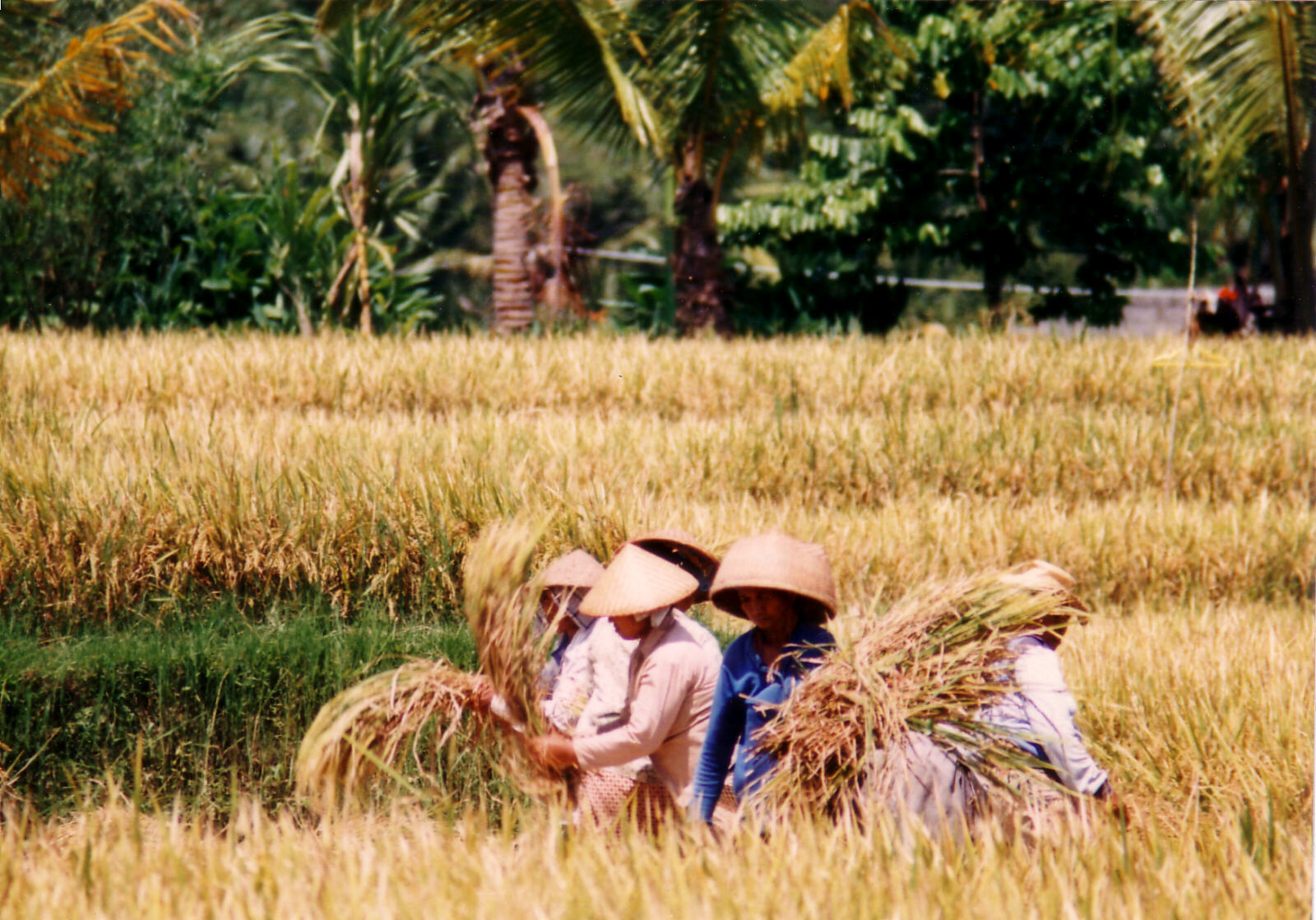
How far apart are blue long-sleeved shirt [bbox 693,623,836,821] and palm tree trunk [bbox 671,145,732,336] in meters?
8.82

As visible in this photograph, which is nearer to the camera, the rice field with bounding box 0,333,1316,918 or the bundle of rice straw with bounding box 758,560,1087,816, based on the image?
the rice field with bounding box 0,333,1316,918

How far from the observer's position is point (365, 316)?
13438 millimetres

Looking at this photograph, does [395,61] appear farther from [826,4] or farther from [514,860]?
[514,860]

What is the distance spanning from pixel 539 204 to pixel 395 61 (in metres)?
3.11

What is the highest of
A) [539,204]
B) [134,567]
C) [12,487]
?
[539,204]

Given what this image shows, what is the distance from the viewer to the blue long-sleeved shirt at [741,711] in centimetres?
363

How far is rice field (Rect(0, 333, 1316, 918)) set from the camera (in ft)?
9.20

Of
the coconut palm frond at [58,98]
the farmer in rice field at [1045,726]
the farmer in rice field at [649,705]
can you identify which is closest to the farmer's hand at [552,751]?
the farmer in rice field at [649,705]

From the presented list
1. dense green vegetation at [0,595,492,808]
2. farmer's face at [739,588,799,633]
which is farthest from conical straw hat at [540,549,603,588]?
farmer's face at [739,588,799,633]

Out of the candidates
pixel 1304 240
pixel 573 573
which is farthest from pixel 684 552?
pixel 1304 240

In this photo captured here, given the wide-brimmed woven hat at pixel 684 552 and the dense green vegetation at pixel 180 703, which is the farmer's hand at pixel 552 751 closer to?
the wide-brimmed woven hat at pixel 684 552

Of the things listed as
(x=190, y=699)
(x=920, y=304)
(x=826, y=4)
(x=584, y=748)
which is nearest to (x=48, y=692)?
(x=190, y=699)

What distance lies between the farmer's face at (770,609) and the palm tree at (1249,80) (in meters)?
6.86

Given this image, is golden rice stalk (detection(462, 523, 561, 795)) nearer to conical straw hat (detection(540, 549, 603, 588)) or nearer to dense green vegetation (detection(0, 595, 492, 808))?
conical straw hat (detection(540, 549, 603, 588))
